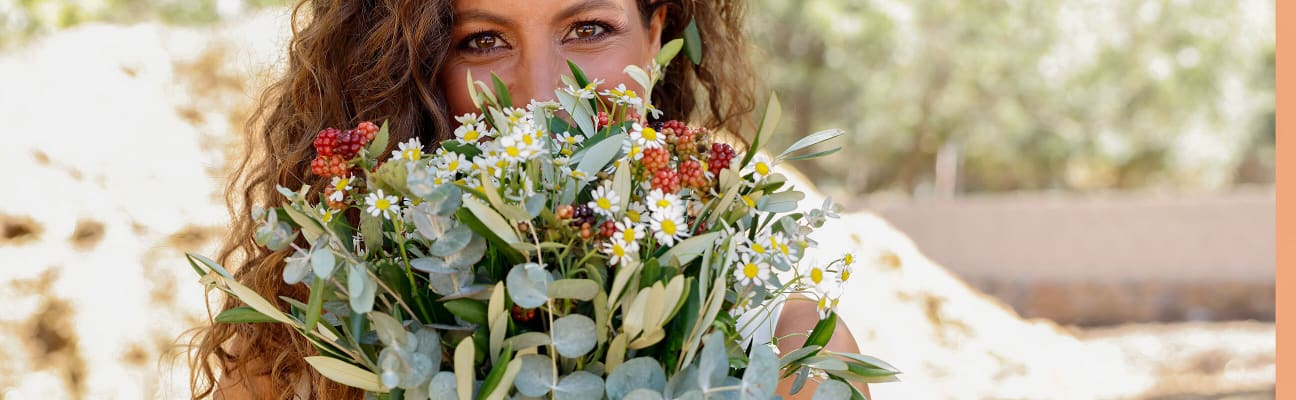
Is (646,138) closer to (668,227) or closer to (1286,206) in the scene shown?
(668,227)

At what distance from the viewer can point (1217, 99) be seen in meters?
12.1

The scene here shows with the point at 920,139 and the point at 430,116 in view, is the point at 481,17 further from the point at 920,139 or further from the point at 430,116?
the point at 920,139

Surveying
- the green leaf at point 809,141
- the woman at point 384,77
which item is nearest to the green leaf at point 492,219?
the green leaf at point 809,141

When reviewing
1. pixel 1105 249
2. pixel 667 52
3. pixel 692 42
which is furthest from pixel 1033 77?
pixel 667 52

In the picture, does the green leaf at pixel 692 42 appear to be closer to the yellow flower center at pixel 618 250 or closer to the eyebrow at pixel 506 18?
the eyebrow at pixel 506 18

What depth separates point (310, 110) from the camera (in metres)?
1.77

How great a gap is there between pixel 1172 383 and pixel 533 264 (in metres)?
7.67

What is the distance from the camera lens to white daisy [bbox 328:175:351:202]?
1.07 metres

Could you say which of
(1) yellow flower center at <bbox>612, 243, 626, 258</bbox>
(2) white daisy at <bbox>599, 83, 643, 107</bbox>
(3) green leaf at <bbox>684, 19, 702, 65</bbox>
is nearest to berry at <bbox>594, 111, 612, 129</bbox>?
(2) white daisy at <bbox>599, 83, 643, 107</bbox>

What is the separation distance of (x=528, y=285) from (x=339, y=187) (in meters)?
0.22

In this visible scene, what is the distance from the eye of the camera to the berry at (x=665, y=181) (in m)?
1.06

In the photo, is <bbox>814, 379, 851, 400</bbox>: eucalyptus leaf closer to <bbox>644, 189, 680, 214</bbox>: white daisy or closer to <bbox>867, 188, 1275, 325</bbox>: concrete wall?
<bbox>644, 189, 680, 214</bbox>: white daisy

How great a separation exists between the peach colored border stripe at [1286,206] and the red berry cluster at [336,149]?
1812 millimetres

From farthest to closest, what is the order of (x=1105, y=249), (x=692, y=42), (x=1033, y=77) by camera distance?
1. (x=1033, y=77)
2. (x=1105, y=249)
3. (x=692, y=42)
